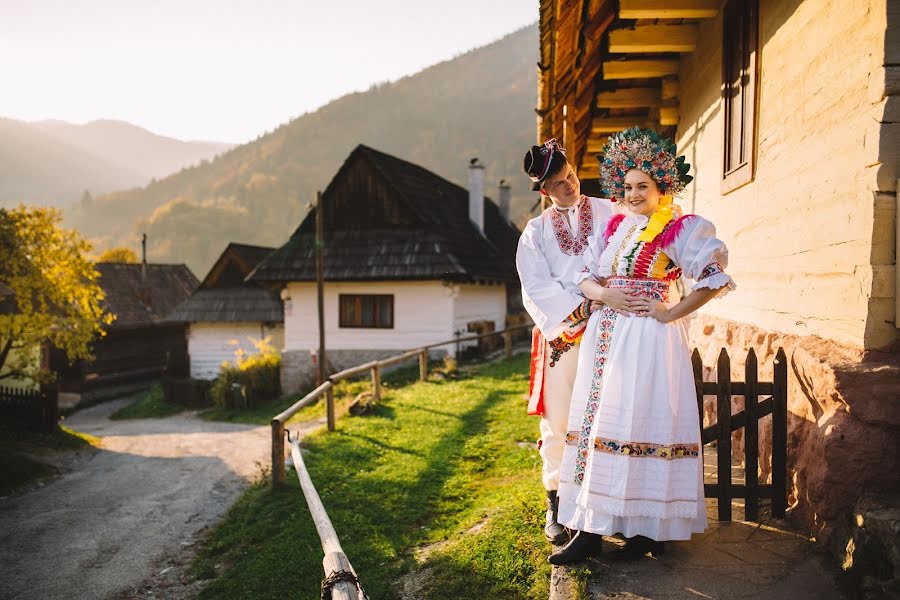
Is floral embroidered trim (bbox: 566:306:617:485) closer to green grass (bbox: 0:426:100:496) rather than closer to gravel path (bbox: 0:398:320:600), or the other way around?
gravel path (bbox: 0:398:320:600)

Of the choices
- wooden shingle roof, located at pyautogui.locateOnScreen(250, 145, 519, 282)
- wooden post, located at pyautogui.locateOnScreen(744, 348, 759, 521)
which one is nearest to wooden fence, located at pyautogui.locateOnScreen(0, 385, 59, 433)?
wooden shingle roof, located at pyautogui.locateOnScreen(250, 145, 519, 282)

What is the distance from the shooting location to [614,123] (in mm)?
7312

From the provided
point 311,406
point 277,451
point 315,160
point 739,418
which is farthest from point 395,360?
point 315,160

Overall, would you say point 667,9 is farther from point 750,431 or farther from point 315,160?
point 315,160

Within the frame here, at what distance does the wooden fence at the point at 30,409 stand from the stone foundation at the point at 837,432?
13.3 metres

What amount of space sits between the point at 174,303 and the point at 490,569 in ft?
100

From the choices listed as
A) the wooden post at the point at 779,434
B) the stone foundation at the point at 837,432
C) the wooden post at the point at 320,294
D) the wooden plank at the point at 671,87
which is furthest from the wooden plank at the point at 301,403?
the wooden post at the point at 320,294

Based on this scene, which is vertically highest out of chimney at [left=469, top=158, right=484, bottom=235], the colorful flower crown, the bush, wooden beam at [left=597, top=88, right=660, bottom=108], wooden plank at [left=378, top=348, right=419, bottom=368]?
chimney at [left=469, top=158, right=484, bottom=235]

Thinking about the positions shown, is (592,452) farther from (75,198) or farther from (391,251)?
(75,198)

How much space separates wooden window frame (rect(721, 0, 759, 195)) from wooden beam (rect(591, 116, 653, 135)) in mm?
2411

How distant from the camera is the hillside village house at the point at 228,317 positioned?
→ 925 inches

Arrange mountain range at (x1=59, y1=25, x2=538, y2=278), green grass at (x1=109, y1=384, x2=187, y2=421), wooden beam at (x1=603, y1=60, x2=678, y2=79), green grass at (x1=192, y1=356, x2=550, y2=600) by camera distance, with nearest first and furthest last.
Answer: green grass at (x1=192, y1=356, x2=550, y2=600)
wooden beam at (x1=603, y1=60, x2=678, y2=79)
green grass at (x1=109, y1=384, x2=187, y2=421)
mountain range at (x1=59, y1=25, x2=538, y2=278)

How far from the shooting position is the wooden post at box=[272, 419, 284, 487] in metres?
6.46

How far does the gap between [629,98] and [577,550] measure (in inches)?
203
